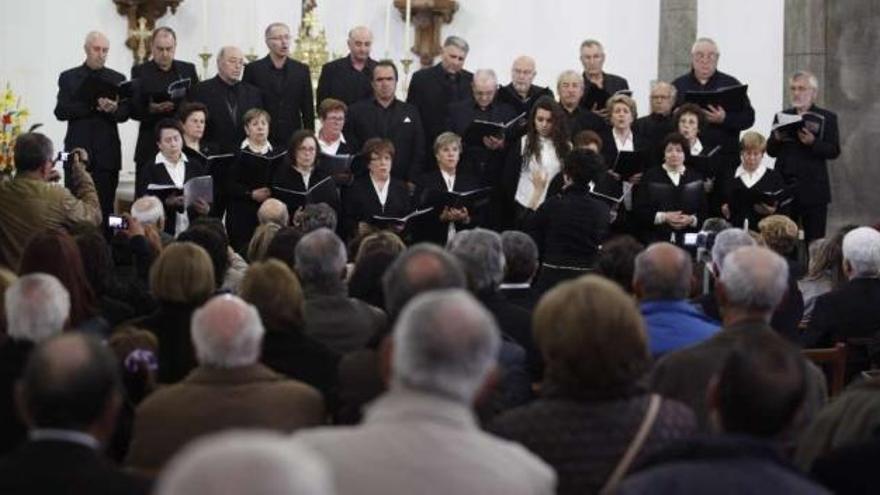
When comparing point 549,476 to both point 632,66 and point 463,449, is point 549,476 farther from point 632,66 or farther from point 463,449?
point 632,66

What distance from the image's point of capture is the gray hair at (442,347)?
3.39 meters

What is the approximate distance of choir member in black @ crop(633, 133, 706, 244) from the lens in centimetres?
1137

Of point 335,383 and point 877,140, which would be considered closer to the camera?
point 335,383

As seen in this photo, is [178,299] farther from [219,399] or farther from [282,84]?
[282,84]

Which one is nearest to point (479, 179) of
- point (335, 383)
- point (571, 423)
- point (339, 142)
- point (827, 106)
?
point (339, 142)

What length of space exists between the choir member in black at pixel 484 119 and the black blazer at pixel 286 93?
1.11m

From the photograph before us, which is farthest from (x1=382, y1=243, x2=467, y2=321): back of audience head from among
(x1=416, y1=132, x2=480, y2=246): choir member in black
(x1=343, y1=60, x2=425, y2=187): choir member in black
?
(x1=343, y1=60, x2=425, y2=187): choir member in black

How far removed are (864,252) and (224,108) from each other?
578 centimetres

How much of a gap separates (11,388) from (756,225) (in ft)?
24.9

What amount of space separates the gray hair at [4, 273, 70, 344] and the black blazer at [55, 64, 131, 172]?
273 inches

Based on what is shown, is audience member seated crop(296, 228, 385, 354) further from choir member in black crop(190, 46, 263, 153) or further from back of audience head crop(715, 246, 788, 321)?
choir member in black crop(190, 46, 263, 153)

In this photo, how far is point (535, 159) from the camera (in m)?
11.5

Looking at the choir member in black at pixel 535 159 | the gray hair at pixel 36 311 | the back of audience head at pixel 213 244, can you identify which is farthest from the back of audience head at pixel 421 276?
the choir member in black at pixel 535 159

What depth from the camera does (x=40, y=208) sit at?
8.37m
